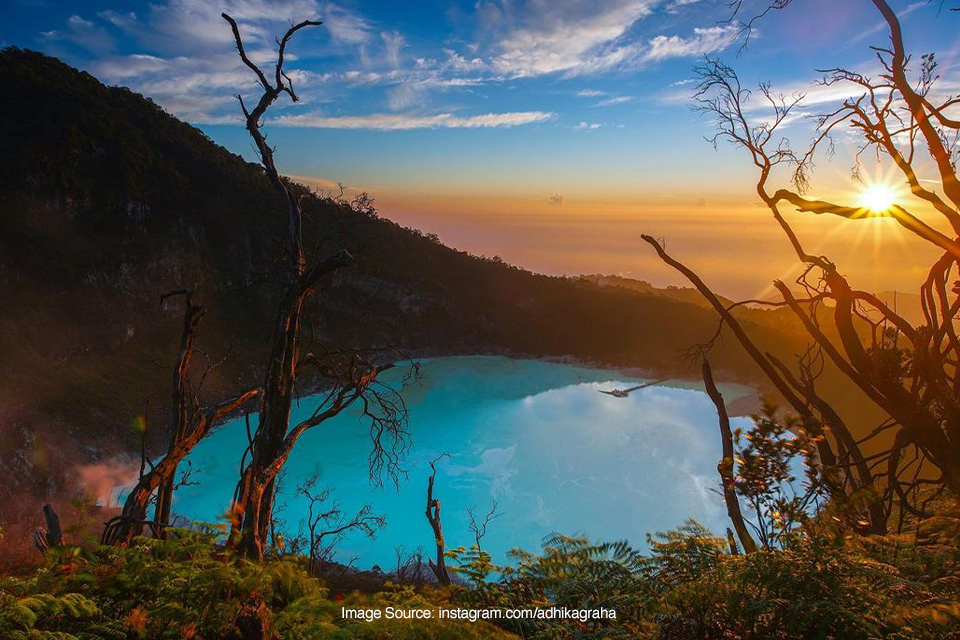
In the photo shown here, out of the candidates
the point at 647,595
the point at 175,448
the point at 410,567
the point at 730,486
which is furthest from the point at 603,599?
the point at 410,567

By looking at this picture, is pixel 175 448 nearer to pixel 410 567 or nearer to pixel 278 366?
pixel 278 366

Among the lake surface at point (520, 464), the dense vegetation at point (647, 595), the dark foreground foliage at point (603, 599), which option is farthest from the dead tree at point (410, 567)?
the dark foreground foliage at point (603, 599)

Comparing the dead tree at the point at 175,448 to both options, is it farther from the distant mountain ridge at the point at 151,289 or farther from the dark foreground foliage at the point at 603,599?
the distant mountain ridge at the point at 151,289

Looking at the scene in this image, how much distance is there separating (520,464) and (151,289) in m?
27.5

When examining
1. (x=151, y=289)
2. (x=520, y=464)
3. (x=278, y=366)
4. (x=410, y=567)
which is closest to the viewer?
(x=278, y=366)

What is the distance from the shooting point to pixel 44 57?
41844mm

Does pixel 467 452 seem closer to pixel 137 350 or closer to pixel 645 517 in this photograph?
pixel 645 517

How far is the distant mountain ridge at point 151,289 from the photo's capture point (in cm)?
2443

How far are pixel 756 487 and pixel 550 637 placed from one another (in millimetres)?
1454

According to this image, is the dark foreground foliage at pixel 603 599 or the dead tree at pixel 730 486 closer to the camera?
the dark foreground foliage at pixel 603 599

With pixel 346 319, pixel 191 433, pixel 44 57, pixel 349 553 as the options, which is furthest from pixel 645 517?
pixel 44 57

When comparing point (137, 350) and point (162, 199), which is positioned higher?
point (162, 199)

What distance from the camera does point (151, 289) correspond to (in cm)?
3481

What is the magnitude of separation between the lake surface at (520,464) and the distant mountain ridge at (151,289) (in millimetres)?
5517
